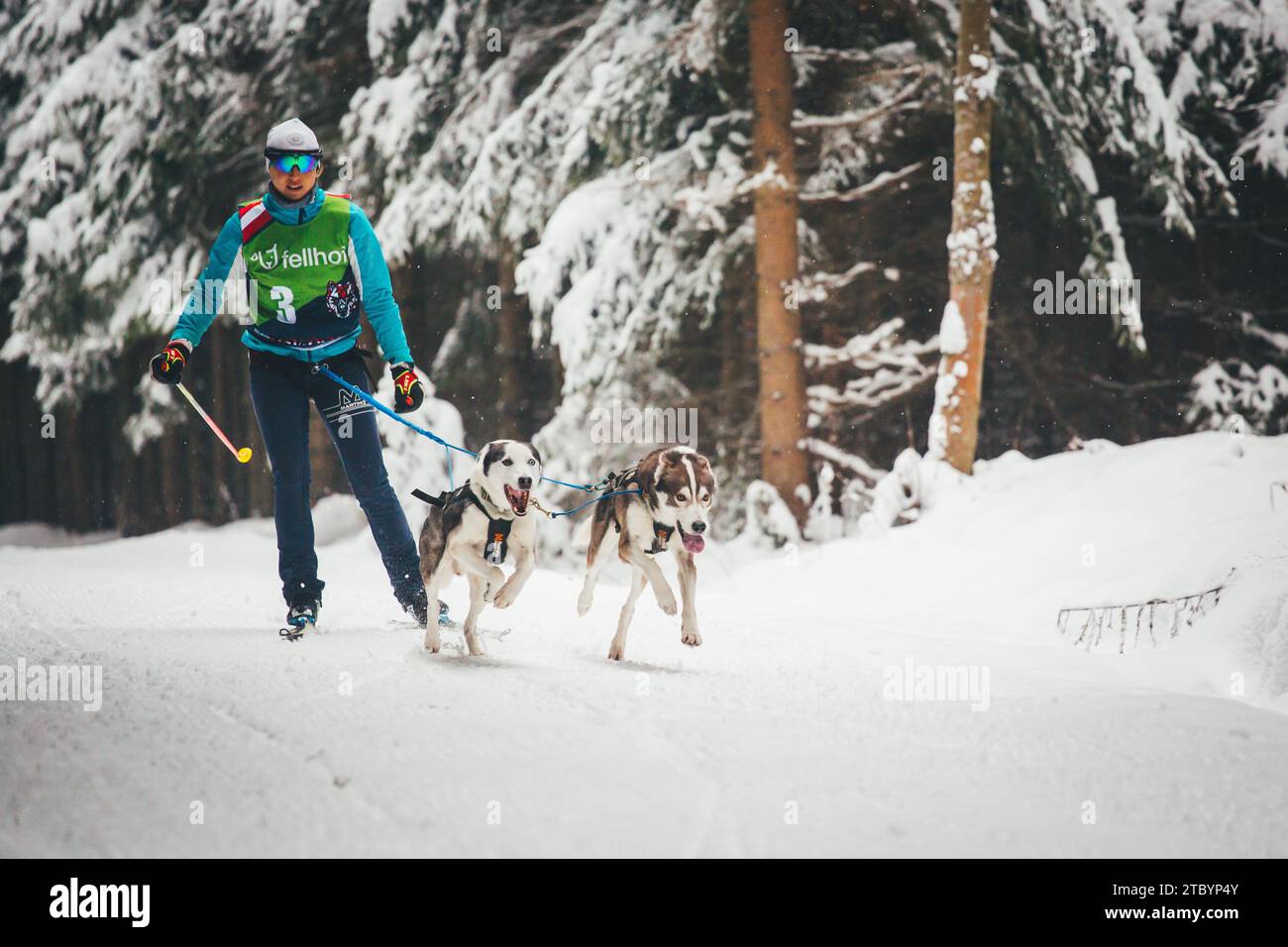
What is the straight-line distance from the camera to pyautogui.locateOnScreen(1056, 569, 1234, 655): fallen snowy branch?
613 cm

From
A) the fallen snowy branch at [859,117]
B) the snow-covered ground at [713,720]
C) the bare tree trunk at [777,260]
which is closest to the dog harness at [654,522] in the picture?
the snow-covered ground at [713,720]

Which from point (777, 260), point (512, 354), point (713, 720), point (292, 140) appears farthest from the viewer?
point (512, 354)

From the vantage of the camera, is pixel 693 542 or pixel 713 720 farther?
pixel 693 542

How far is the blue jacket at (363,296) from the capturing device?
5.84 m

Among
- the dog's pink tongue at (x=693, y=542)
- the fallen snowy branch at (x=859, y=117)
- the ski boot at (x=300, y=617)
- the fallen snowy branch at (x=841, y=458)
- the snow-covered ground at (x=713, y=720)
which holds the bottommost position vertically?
the snow-covered ground at (x=713, y=720)

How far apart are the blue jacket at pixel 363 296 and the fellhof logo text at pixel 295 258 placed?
0.45 ft

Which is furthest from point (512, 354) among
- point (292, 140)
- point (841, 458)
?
point (292, 140)

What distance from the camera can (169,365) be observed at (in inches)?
224

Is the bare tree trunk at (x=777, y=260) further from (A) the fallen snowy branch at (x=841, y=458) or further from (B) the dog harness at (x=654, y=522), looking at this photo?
(B) the dog harness at (x=654, y=522)

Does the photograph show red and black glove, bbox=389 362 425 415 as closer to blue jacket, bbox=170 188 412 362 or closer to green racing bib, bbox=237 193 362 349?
blue jacket, bbox=170 188 412 362

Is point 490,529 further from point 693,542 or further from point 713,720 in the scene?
point 713,720

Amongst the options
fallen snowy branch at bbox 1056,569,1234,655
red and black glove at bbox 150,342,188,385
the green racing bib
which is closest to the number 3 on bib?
the green racing bib

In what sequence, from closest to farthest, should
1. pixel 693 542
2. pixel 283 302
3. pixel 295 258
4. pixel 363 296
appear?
pixel 693 542 < pixel 295 258 < pixel 283 302 < pixel 363 296

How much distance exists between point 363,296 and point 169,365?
1050 mm
